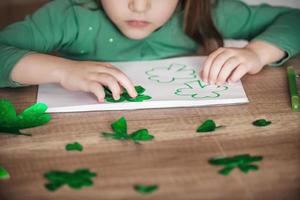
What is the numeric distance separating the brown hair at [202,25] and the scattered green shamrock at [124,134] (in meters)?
0.40

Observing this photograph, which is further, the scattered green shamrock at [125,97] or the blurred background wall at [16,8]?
the blurred background wall at [16,8]

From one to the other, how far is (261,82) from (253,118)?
0.14 metres

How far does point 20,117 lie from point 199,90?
0.89 feet

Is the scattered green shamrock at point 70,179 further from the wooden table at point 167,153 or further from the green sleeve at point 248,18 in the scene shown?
the green sleeve at point 248,18

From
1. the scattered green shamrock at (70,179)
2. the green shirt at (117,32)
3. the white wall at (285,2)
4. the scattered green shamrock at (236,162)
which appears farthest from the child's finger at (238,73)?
the white wall at (285,2)

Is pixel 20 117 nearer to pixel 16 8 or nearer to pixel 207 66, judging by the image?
pixel 207 66

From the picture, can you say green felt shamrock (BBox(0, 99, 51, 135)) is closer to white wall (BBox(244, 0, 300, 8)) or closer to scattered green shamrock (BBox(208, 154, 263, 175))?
scattered green shamrock (BBox(208, 154, 263, 175))

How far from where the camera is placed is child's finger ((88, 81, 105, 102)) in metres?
0.70

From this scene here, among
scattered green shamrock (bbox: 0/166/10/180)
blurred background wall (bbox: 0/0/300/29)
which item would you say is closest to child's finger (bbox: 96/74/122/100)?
scattered green shamrock (bbox: 0/166/10/180)

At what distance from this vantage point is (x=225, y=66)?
2.59 ft

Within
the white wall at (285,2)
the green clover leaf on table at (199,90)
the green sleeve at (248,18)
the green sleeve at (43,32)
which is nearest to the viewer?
the green clover leaf on table at (199,90)

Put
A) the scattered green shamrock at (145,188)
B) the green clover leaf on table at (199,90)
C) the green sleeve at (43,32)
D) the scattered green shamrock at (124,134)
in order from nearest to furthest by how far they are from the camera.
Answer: the scattered green shamrock at (145,188) → the scattered green shamrock at (124,134) → the green clover leaf on table at (199,90) → the green sleeve at (43,32)

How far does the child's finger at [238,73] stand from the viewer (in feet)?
2.60

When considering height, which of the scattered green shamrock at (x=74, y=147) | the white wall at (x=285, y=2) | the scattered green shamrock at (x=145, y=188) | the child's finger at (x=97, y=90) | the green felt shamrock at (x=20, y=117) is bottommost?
the scattered green shamrock at (x=145, y=188)
